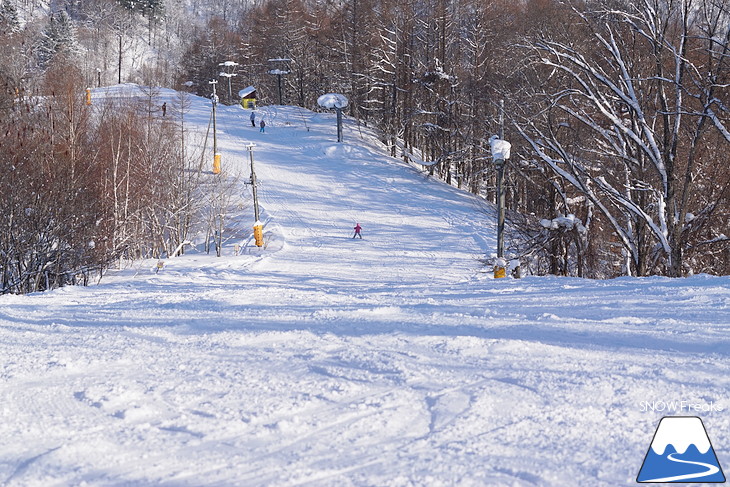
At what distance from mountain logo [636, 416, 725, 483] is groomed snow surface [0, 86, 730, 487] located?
63 millimetres

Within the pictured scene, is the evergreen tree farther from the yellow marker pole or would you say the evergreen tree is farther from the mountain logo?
the mountain logo

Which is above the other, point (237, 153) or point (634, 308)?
point (237, 153)

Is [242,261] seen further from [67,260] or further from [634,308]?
[634,308]

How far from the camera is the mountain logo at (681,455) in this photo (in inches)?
107

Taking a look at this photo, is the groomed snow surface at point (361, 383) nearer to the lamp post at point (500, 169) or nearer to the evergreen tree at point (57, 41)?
the lamp post at point (500, 169)

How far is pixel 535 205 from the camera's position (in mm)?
27156

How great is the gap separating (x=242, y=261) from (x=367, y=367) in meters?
14.9

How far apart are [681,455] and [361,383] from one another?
1868 millimetres

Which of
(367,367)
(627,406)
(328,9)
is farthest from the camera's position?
(328,9)

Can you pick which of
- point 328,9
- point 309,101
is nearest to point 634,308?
point 328,9

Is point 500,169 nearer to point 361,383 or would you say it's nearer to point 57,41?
point 361,383

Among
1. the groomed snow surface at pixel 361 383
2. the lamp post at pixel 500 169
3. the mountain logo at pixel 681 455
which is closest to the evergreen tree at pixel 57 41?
the lamp post at pixel 500 169

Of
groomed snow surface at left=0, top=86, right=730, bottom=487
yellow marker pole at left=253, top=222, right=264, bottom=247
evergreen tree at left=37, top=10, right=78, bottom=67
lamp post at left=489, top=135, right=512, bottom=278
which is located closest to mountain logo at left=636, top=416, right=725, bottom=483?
groomed snow surface at left=0, top=86, right=730, bottom=487

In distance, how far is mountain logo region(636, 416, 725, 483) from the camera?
8.92ft
